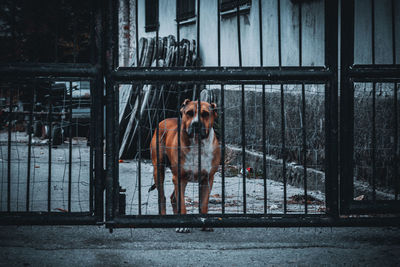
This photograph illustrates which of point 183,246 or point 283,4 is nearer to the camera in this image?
point 183,246

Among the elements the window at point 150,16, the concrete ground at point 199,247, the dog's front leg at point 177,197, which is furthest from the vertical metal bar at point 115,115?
the window at point 150,16

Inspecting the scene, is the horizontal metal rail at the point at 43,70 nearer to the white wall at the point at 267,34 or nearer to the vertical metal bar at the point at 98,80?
the vertical metal bar at the point at 98,80

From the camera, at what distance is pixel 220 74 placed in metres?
3.12

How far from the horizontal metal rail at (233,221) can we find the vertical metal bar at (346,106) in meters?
0.18

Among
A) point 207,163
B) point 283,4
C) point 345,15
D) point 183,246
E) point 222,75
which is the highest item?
point 283,4

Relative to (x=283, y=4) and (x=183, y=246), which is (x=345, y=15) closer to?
(x=183, y=246)

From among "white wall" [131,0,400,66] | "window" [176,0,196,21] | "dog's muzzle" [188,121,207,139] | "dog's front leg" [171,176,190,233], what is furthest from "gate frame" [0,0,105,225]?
"window" [176,0,196,21]

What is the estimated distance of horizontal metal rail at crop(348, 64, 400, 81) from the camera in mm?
3168

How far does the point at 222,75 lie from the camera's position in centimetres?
313

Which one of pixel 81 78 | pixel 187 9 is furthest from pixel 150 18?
pixel 81 78

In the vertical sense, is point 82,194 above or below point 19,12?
below

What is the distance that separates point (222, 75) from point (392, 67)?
1.22 meters

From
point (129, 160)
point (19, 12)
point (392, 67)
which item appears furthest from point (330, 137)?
point (129, 160)

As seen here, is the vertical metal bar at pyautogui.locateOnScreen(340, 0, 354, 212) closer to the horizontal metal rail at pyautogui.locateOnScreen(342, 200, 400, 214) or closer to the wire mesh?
the horizontal metal rail at pyautogui.locateOnScreen(342, 200, 400, 214)
